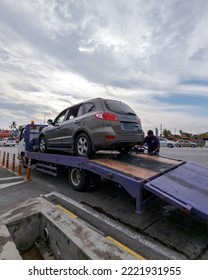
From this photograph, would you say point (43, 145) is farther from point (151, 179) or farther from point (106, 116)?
point (151, 179)

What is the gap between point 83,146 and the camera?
515 centimetres

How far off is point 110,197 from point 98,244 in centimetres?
261

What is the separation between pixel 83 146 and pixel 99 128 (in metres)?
0.78

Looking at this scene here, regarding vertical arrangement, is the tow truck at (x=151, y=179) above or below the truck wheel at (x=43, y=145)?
below

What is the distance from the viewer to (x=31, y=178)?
292 inches

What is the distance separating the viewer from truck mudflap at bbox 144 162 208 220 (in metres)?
2.78

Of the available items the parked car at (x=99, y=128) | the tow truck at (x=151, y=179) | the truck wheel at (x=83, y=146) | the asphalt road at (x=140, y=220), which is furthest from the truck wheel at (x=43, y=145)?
the truck wheel at (x=83, y=146)

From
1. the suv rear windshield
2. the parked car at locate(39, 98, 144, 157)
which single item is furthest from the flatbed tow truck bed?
the suv rear windshield

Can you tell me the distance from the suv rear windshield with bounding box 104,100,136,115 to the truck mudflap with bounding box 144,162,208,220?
191 cm

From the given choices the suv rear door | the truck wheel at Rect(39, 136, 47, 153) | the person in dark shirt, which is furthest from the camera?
the person in dark shirt

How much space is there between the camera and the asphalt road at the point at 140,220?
110 inches

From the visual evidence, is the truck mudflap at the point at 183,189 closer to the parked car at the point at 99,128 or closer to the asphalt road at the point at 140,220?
the asphalt road at the point at 140,220

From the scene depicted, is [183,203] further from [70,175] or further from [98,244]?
[70,175]

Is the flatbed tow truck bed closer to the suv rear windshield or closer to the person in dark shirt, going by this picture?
the suv rear windshield
